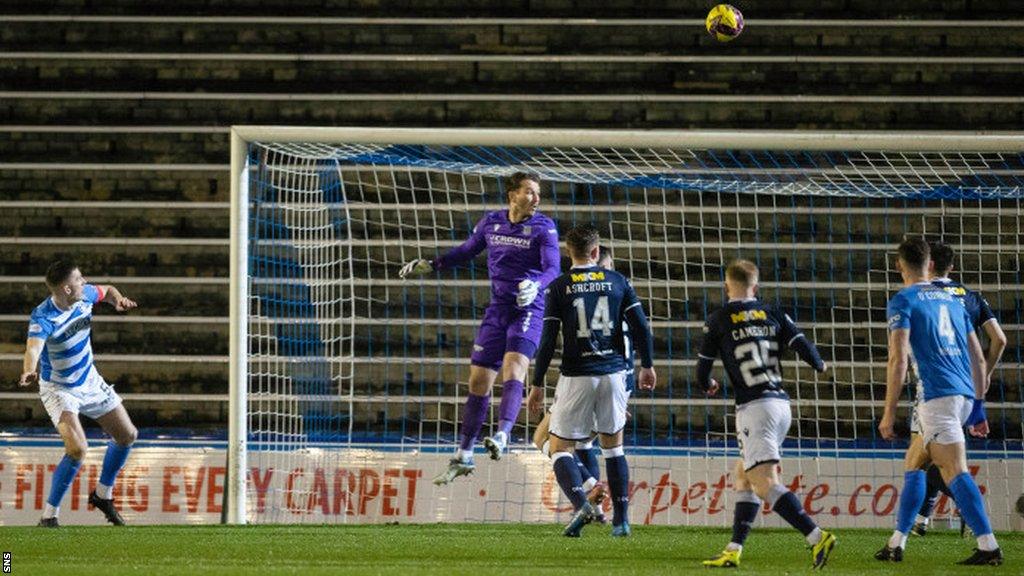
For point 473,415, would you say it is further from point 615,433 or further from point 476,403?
point 615,433

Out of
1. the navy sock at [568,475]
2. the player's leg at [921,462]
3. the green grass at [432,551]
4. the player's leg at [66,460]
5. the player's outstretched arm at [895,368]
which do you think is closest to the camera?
the green grass at [432,551]

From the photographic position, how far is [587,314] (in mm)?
7770

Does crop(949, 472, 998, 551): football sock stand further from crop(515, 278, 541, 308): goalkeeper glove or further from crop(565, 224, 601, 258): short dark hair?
crop(515, 278, 541, 308): goalkeeper glove

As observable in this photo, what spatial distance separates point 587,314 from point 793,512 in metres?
1.90

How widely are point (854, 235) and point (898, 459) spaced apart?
379 cm

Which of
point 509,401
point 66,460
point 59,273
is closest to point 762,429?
point 509,401

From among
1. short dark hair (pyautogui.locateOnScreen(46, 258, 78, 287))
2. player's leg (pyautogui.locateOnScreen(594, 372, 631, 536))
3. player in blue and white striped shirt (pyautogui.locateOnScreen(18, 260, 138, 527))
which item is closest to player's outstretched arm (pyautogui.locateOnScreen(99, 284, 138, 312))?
player in blue and white striped shirt (pyautogui.locateOnScreen(18, 260, 138, 527))

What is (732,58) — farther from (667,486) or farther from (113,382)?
(113,382)

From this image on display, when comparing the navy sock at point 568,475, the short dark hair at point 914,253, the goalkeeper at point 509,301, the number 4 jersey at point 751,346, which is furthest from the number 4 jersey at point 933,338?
the goalkeeper at point 509,301

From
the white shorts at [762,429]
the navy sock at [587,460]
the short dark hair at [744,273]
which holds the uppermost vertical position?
the short dark hair at [744,273]

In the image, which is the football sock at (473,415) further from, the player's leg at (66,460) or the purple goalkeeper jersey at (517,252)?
the player's leg at (66,460)

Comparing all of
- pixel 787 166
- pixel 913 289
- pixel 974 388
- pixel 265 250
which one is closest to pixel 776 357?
pixel 913 289

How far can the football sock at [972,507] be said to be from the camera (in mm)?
6539

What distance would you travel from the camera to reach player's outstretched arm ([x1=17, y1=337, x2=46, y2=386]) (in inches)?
349
